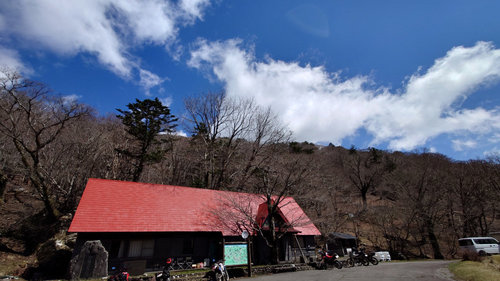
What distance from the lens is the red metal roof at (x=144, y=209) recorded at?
15297 mm

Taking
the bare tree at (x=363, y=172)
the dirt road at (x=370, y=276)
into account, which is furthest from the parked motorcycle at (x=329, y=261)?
the bare tree at (x=363, y=172)

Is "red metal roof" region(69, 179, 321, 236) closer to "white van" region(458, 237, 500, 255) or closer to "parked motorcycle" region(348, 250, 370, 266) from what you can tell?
"parked motorcycle" region(348, 250, 370, 266)

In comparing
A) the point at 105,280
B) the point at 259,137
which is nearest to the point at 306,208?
the point at 259,137

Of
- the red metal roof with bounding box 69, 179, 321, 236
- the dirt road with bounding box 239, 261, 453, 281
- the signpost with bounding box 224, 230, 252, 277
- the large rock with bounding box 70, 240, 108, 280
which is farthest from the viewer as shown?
the red metal roof with bounding box 69, 179, 321, 236

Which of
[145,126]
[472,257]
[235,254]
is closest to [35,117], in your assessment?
[145,126]

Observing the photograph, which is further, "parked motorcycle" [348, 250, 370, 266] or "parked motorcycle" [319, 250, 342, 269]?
"parked motorcycle" [348, 250, 370, 266]

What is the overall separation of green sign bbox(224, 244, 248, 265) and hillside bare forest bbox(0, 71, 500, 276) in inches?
192

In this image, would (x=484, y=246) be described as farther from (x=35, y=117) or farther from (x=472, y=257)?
(x=35, y=117)

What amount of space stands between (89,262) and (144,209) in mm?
4716

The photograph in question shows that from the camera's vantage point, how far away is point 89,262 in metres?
13.2

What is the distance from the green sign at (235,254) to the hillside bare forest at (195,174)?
488cm

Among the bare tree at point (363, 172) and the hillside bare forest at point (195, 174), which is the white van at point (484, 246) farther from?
the bare tree at point (363, 172)

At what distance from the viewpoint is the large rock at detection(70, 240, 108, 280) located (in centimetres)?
1299

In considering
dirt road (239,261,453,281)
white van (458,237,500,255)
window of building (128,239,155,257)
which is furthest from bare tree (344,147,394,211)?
window of building (128,239,155,257)
